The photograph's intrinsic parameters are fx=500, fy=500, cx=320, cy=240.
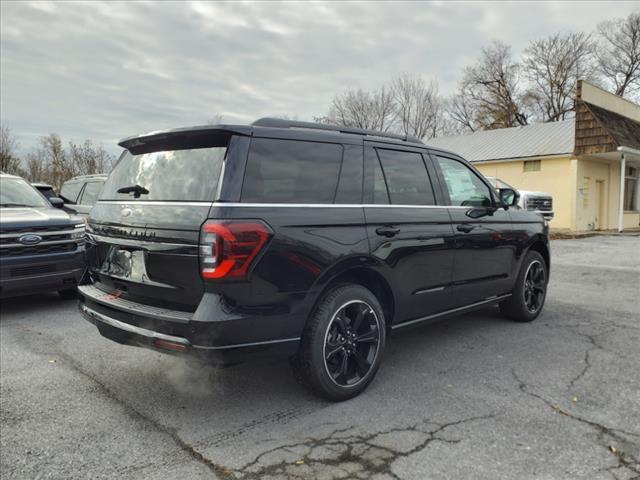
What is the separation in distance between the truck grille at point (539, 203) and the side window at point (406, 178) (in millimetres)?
12883

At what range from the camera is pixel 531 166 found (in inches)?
876

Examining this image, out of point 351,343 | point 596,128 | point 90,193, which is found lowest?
point 351,343

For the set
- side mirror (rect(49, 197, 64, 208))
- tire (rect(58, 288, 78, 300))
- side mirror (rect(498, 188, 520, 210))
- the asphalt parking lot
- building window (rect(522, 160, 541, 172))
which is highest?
building window (rect(522, 160, 541, 172))

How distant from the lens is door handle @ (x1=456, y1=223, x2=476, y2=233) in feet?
15.0

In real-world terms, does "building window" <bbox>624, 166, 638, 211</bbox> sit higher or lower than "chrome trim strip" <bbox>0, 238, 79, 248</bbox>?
higher

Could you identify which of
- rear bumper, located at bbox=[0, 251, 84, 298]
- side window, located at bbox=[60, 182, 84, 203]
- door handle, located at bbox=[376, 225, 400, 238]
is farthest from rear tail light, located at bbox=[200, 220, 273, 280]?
side window, located at bbox=[60, 182, 84, 203]

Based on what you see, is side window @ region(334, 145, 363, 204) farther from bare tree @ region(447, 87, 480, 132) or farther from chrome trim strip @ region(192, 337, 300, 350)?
bare tree @ region(447, 87, 480, 132)

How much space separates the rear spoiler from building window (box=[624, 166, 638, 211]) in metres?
25.4

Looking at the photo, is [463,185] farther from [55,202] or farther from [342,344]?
[55,202]

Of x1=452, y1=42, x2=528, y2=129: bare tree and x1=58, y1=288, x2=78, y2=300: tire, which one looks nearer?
x1=58, y1=288, x2=78, y2=300: tire

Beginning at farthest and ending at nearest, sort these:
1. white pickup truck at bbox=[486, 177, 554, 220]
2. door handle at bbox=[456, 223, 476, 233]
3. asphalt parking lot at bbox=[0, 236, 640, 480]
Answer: white pickup truck at bbox=[486, 177, 554, 220] → door handle at bbox=[456, 223, 476, 233] → asphalt parking lot at bbox=[0, 236, 640, 480]

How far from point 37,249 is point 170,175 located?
149 inches

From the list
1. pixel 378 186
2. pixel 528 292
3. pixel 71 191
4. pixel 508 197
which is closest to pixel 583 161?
pixel 528 292

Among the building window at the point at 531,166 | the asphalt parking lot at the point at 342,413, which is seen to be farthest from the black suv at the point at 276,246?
the building window at the point at 531,166
